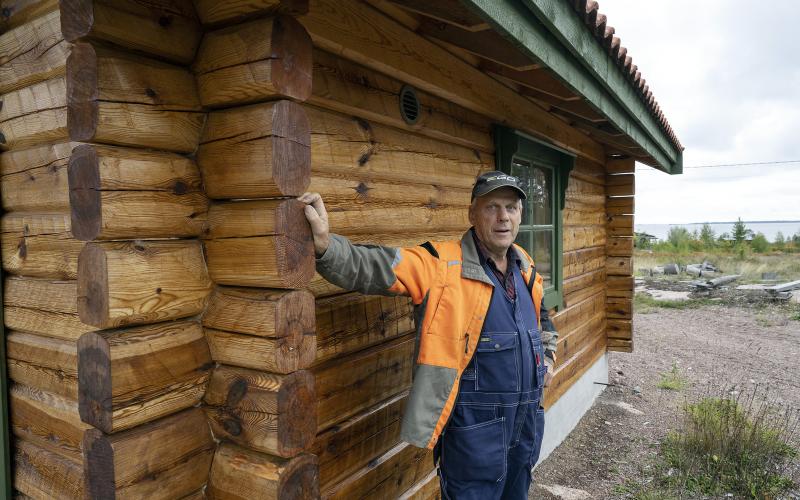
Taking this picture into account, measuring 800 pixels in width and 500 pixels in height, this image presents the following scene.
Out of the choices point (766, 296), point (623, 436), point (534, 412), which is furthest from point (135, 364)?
point (766, 296)

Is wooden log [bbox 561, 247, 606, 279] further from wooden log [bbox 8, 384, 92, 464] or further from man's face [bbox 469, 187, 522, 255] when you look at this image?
wooden log [bbox 8, 384, 92, 464]

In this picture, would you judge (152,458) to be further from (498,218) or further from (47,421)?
(498,218)

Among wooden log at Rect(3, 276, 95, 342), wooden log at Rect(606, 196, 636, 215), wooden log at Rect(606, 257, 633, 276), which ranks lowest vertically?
wooden log at Rect(606, 257, 633, 276)

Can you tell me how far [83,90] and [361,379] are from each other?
147cm

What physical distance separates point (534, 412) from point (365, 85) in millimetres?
1640

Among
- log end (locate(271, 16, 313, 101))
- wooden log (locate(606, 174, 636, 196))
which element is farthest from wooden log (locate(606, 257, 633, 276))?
log end (locate(271, 16, 313, 101))

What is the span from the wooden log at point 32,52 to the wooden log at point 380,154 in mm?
833

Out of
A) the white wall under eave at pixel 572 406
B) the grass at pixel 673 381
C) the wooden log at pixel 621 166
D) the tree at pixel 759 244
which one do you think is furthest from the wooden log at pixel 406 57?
the tree at pixel 759 244

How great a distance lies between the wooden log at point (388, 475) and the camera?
86.4 inches

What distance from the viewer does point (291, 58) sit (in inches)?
59.5

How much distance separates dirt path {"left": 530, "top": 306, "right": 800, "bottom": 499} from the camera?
4.67m

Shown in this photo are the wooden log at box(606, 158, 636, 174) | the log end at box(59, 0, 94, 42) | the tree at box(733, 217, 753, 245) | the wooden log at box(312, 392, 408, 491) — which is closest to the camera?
the log end at box(59, 0, 94, 42)

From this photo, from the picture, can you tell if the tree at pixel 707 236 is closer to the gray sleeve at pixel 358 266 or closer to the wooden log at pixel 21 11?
the gray sleeve at pixel 358 266

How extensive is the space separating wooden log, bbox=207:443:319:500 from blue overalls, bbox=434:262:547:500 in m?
0.70
